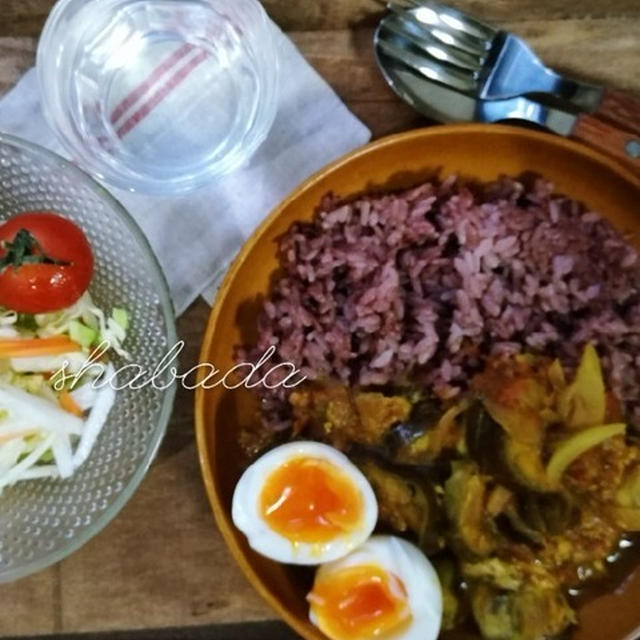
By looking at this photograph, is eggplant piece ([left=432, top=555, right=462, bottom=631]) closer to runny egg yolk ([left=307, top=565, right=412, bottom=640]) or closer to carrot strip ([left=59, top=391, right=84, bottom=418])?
runny egg yolk ([left=307, top=565, right=412, bottom=640])

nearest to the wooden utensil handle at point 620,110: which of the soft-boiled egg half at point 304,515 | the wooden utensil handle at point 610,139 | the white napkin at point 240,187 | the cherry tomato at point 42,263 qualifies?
the wooden utensil handle at point 610,139

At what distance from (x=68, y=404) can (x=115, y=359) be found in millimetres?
77

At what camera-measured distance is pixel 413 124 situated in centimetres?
125

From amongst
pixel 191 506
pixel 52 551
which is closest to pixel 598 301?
pixel 191 506

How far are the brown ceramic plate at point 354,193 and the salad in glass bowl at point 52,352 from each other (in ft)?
0.45

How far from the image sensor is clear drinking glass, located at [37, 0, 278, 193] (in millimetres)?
1214

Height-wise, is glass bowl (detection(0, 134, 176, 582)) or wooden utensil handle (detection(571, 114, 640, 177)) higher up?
wooden utensil handle (detection(571, 114, 640, 177))

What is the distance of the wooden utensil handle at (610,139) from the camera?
1.14 metres

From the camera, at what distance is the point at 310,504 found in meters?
1.10

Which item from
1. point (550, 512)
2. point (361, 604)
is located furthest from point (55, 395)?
point (550, 512)

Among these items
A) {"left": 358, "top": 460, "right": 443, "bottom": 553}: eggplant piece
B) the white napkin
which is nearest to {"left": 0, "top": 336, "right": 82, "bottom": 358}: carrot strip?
the white napkin

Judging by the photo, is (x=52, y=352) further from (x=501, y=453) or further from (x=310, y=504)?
(x=501, y=453)

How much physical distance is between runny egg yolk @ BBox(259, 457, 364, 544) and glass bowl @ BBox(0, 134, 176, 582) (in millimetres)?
148

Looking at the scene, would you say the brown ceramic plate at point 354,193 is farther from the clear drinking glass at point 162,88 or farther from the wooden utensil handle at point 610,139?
the clear drinking glass at point 162,88
